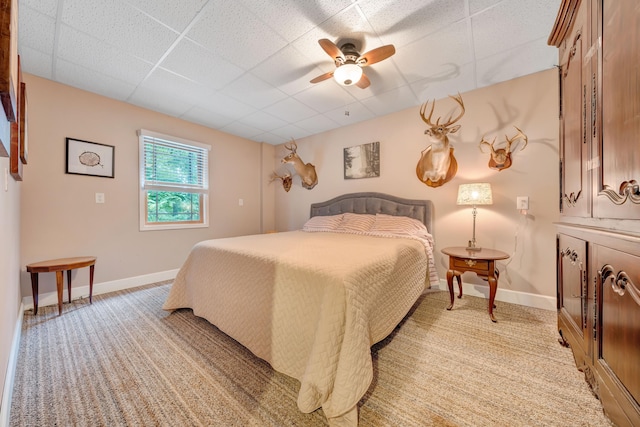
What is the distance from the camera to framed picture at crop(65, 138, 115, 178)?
274 cm

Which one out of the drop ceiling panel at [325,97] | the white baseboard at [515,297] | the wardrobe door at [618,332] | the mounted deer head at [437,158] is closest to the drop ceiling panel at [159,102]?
the drop ceiling panel at [325,97]

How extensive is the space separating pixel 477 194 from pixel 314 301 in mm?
2130

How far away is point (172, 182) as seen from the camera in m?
3.64

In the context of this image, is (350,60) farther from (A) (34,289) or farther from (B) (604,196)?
(A) (34,289)

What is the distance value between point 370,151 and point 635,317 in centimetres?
312

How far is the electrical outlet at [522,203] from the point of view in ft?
8.25

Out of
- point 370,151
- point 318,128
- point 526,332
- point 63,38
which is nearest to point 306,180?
point 318,128

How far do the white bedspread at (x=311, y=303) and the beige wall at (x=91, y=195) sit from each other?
56.3 inches

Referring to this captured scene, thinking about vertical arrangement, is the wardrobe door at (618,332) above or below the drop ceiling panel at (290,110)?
below

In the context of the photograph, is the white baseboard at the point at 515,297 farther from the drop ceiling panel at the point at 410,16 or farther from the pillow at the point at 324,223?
the drop ceiling panel at the point at 410,16

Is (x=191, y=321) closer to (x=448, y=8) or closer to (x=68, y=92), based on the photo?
(x=68, y=92)

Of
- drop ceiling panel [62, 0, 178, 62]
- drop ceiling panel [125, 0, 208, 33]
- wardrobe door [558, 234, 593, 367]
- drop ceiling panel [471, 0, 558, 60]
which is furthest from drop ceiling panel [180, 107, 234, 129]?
wardrobe door [558, 234, 593, 367]

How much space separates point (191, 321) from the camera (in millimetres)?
2223

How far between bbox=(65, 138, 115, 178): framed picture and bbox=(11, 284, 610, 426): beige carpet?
167cm
